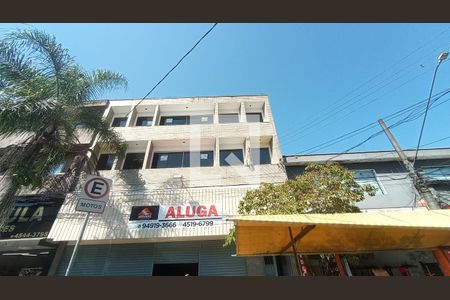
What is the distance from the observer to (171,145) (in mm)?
14148

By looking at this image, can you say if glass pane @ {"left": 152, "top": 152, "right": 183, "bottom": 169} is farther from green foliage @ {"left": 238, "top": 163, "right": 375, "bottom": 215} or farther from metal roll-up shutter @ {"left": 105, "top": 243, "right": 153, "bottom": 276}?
green foliage @ {"left": 238, "top": 163, "right": 375, "bottom": 215}

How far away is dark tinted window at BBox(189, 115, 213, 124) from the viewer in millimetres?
15688

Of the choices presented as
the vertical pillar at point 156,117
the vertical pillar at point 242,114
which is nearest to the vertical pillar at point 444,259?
the vertical pillar at point 242,114

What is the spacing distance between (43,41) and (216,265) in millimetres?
10940

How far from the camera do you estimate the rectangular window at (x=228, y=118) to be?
51.5ft

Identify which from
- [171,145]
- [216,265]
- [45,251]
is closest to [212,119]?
[171,145]

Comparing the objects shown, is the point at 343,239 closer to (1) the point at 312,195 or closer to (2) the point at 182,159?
(1) the point at 312,195

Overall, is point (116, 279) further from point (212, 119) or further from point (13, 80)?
point (212, 119)

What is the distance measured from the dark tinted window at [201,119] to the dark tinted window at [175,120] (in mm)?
363

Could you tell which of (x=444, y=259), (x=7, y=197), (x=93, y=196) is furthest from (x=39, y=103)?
(x=444, y=259)

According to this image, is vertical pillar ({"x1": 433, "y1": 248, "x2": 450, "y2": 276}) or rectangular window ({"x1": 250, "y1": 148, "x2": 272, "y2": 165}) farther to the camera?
rectangular window ({"x1": 250, "y1": 148, "x2": 272, "y2": 165})

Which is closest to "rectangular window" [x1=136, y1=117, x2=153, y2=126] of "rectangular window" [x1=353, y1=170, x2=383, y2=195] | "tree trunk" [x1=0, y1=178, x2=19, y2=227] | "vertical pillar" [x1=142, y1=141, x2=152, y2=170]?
"vertical pillar" [x1=142, y1=141, x2=152, y2=170]

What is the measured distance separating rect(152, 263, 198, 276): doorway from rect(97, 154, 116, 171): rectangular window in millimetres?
6709

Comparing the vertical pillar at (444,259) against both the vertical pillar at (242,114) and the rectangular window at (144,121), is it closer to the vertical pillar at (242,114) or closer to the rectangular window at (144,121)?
the vertical pillar at (242,114)
